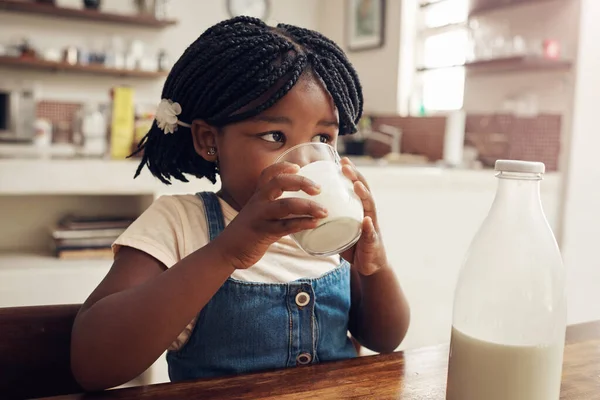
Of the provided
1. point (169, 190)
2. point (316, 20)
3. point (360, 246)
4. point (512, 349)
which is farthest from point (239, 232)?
point (316, 20)

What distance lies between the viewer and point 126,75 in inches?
159

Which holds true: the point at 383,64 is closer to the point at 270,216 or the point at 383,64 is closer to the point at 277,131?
the point at 277,131

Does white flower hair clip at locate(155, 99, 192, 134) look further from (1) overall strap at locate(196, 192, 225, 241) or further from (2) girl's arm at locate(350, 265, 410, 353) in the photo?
(2) girl's arm at locate(350, 265, 410, 353)

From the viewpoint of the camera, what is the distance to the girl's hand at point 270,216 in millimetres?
568

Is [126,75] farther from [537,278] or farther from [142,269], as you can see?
[537,278]

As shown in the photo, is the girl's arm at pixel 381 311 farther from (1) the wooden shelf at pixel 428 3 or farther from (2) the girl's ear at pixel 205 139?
(1) the wooden shelf at pixel 428 3

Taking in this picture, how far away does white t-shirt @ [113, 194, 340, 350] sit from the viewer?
0.80m

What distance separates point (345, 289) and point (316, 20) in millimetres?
4160

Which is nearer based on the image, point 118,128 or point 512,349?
point 512,349

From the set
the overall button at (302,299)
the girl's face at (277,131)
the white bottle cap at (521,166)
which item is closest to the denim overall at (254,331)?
the overall button at (302,299)

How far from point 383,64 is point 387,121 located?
50cm

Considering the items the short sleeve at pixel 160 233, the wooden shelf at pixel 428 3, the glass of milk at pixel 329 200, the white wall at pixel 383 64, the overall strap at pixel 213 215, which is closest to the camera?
the glass of milk at pixel 329 200

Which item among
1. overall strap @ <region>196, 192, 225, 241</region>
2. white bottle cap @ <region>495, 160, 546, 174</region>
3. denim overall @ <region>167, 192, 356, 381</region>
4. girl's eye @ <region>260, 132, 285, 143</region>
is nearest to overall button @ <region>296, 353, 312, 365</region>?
denim overall @ <region>167, 192, 356, 381</region>

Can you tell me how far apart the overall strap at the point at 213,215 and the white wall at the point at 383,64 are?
3.27 meters
